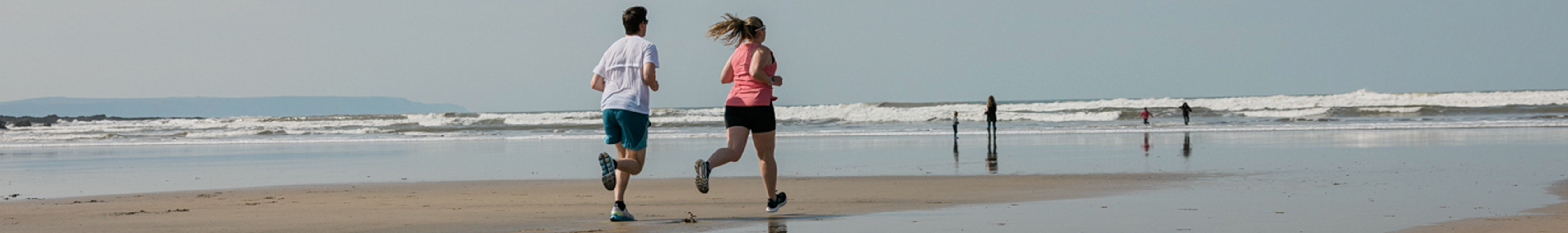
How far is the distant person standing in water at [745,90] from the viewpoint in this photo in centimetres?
544

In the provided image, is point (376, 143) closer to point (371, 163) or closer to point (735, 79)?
point (371, 163)

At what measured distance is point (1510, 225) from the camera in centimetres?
484

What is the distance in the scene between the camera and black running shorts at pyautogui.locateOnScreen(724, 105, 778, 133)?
561 cm

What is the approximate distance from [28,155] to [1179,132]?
20.4 metres

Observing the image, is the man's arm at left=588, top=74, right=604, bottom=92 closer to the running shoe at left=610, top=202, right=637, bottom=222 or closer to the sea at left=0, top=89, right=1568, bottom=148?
the running shoe at left=610, top=202, right=637, bottom=222

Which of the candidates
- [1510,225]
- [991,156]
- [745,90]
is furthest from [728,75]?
[991,156]

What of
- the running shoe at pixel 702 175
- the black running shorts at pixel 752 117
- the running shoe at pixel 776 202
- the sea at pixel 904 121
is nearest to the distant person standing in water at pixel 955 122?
the sea at pixel 904 121

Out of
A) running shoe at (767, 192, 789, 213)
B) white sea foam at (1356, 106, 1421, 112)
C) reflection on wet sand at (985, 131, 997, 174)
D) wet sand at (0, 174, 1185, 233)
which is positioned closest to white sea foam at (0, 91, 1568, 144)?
white sea foam at (1356, 106, 1421, 112)

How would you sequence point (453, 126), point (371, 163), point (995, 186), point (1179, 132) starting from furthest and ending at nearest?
point (453, 126) < point (1179, 132) < point (371, 163) < point (995, 186)

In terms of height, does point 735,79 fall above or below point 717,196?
above

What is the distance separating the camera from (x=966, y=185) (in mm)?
8180

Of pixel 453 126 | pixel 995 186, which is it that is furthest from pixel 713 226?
pixel 453 126

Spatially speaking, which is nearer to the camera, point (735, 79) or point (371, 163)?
point (735, 79)

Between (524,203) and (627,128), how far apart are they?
76.6 inches
